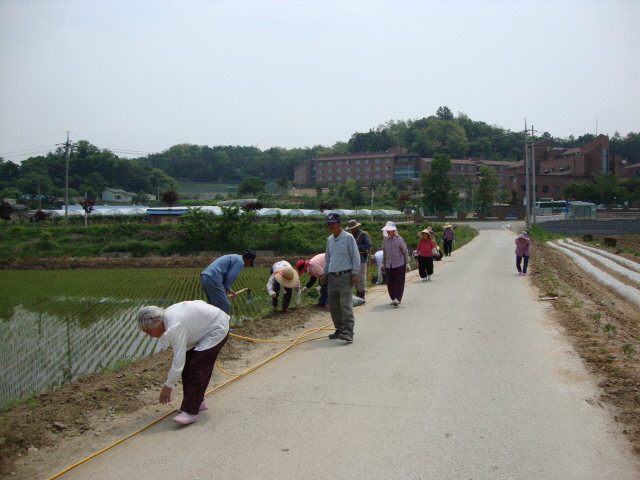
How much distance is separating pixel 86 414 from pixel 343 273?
4037mm

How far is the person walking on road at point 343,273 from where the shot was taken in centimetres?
766

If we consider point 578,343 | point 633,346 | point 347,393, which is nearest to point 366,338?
point 347,393

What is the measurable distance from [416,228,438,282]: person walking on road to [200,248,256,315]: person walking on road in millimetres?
8655

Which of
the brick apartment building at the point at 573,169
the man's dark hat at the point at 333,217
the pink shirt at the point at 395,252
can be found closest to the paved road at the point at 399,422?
the man's dark hat at the point at 333,217

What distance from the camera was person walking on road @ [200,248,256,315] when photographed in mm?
7203

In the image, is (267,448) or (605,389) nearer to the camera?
(267,448)

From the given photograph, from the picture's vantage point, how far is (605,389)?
212 inches

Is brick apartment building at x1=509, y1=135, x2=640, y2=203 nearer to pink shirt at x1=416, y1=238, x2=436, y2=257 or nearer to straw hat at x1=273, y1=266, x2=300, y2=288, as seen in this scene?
pink shirt at x1=416, y1=238, x2=436, y2=257

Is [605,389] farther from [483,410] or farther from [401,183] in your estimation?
[401,183]

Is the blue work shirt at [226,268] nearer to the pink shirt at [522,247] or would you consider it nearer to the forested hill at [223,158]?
the pink shirt at [522,247]

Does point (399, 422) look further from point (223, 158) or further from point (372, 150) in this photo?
point (372, 150)

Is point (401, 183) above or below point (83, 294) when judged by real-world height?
above

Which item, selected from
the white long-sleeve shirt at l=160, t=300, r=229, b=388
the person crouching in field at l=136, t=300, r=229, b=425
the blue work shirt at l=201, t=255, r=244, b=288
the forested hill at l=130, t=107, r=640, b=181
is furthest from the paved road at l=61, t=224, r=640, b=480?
the forested hill at l=130, t=107, r=640, b=181

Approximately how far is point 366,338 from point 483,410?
10.7 ft
